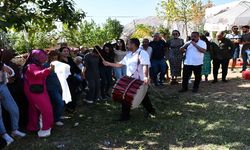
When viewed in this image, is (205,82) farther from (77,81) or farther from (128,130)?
(128,130)

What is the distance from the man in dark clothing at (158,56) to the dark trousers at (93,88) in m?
2.35

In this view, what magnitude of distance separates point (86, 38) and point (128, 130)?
31.1 m

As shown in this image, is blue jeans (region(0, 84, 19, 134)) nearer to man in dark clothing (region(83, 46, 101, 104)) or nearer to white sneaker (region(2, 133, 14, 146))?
white sneaker (region(2, 133, 14, 146))

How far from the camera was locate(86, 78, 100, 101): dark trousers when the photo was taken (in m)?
10.2

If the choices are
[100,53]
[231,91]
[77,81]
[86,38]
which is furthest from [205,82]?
[86,38]

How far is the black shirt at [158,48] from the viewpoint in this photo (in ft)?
39.4

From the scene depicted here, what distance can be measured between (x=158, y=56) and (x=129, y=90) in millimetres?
4614

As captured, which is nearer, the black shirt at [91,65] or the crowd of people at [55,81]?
the crowd of people at [55,81]

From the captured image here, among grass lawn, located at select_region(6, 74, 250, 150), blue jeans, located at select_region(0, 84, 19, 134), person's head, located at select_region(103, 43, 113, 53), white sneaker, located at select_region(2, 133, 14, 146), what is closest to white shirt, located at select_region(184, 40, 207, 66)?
grass lawn, located at select_region(6, 74, 250, 150)

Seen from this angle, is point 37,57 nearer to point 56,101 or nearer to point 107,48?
point 56,101

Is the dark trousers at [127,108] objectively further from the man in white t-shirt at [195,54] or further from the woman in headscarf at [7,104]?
the man in white t-shirt at [195,54]

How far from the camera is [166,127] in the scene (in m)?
7.63

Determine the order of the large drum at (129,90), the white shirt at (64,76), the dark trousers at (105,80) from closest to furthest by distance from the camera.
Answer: the large drum at (129,90), the white shirt at (64,76), the dark trousers at (105,80)

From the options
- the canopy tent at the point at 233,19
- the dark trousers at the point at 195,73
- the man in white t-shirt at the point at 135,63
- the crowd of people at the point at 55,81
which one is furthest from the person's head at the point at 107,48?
the canopy tent at the point at 233,19
